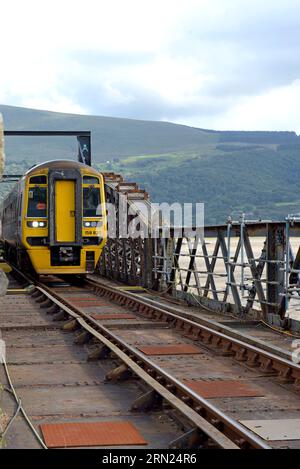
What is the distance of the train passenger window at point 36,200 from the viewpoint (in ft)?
71.9

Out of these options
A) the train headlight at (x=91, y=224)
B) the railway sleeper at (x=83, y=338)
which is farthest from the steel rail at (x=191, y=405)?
the train headlight at (x=91, y=224)

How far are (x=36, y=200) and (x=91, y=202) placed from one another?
1.42 metres

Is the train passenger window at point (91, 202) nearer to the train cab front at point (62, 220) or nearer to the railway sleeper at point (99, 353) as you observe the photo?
the train cab front at point (62, 220)

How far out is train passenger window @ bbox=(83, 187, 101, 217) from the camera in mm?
22058

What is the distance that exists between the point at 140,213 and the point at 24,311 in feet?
23.6

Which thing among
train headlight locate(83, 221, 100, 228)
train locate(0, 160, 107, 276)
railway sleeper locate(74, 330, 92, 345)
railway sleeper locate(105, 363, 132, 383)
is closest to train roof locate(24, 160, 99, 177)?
train locate(0, 160, 107, 276)

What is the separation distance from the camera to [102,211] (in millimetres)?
22250

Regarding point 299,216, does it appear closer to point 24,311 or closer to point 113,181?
point 24,311

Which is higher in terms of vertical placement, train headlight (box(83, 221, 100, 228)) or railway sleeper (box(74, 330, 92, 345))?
train headlight (box(83, 221, 100, 228))

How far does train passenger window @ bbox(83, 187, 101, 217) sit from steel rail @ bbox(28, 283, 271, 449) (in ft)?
36.3

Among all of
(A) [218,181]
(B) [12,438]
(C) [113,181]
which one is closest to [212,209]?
(A) [218,181]

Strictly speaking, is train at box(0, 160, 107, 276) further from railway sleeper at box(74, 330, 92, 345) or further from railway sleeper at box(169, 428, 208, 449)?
railway sleeper at box(169, 428, 208, 449)

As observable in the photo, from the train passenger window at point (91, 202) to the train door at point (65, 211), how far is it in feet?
1.02

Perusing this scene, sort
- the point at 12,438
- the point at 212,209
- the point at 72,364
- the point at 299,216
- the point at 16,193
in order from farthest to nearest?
the point at 212,209
the point at 16,193
the point at 299,216
the point at 72,364
the point at 12,438
